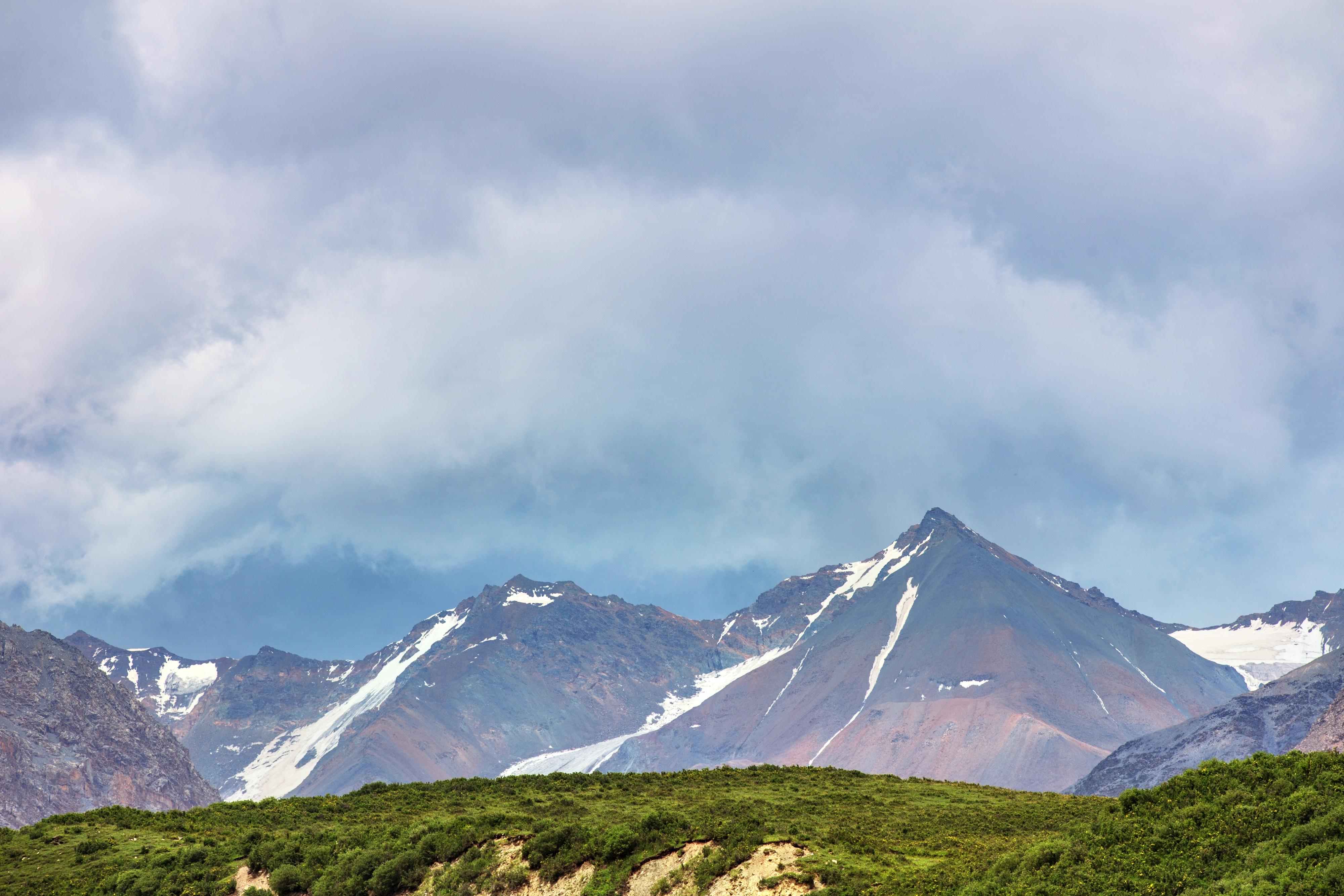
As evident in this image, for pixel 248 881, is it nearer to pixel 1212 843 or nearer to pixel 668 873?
pixel 668 873

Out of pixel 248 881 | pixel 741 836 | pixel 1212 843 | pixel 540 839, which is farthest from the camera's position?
pixel 248 881

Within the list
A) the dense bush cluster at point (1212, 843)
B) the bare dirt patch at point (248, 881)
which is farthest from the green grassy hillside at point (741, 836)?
the bare dirt patch at point (248, 881)

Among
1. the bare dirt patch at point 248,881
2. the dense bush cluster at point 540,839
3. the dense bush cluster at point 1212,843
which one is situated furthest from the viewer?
the bare dirt patch at point 248,881

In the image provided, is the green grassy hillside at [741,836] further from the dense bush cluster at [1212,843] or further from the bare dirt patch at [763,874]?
the bare dirt patch at [763,874]

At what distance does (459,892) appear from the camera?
4575cm

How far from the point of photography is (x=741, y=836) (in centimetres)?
4475

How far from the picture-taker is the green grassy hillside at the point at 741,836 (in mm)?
34375

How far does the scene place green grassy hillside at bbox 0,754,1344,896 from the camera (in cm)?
3438

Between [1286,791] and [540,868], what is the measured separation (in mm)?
29842

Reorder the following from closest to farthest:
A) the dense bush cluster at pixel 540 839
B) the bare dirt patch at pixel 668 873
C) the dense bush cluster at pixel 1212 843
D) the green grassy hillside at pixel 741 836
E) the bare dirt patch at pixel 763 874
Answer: the dense bush cluster at pixel 1212 843, the green grassy hillside at pixel 741 836, the bare dirt patch at pixel 763 874, the bare dirt patch at pixel 668 873, the dense bush cluster at pixel 540 839

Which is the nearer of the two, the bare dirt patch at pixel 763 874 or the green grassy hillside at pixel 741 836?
the green grassy hillside at pixel 741 836

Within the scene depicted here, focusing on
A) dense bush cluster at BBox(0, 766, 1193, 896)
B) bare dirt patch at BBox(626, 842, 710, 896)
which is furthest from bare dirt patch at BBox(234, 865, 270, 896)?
bare dirt patch at BBox(626, 842, 710, 896)

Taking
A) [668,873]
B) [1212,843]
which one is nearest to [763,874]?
[668,873]

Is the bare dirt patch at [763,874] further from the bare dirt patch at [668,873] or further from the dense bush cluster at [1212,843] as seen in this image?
the dense bush cluster at [1212,843]
